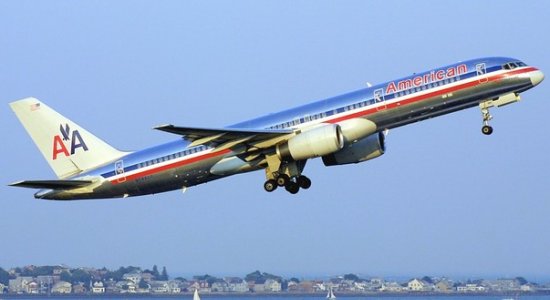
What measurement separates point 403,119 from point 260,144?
761cm

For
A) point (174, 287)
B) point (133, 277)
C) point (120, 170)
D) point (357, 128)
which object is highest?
point (133, 277)

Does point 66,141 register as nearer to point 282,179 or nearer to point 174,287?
point 282,179

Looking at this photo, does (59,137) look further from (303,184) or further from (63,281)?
(63,281)

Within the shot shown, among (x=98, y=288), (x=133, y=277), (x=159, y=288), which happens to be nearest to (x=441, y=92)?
(x=98, y=288)

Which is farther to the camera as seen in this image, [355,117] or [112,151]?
[112,151]

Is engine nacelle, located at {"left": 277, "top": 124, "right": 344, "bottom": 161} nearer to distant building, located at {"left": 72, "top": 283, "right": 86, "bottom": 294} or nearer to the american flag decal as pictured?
the american flag decal

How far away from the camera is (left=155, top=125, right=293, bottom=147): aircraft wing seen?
52312 millimetres

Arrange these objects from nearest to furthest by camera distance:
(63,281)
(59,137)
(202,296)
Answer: (59,137) → (63,281) → (202,296)

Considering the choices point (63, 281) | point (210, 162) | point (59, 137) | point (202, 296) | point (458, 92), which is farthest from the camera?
point (202, 296)

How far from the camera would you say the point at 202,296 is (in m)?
197

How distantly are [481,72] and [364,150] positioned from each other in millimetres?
9456

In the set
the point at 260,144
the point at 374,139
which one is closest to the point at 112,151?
the point at 260,144

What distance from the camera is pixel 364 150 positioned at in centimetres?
5866

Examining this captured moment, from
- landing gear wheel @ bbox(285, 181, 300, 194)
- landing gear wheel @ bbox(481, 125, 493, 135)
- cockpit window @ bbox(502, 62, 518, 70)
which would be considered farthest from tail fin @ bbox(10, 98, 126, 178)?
cockpit window @ bbox(502, 62, 518, 70)
